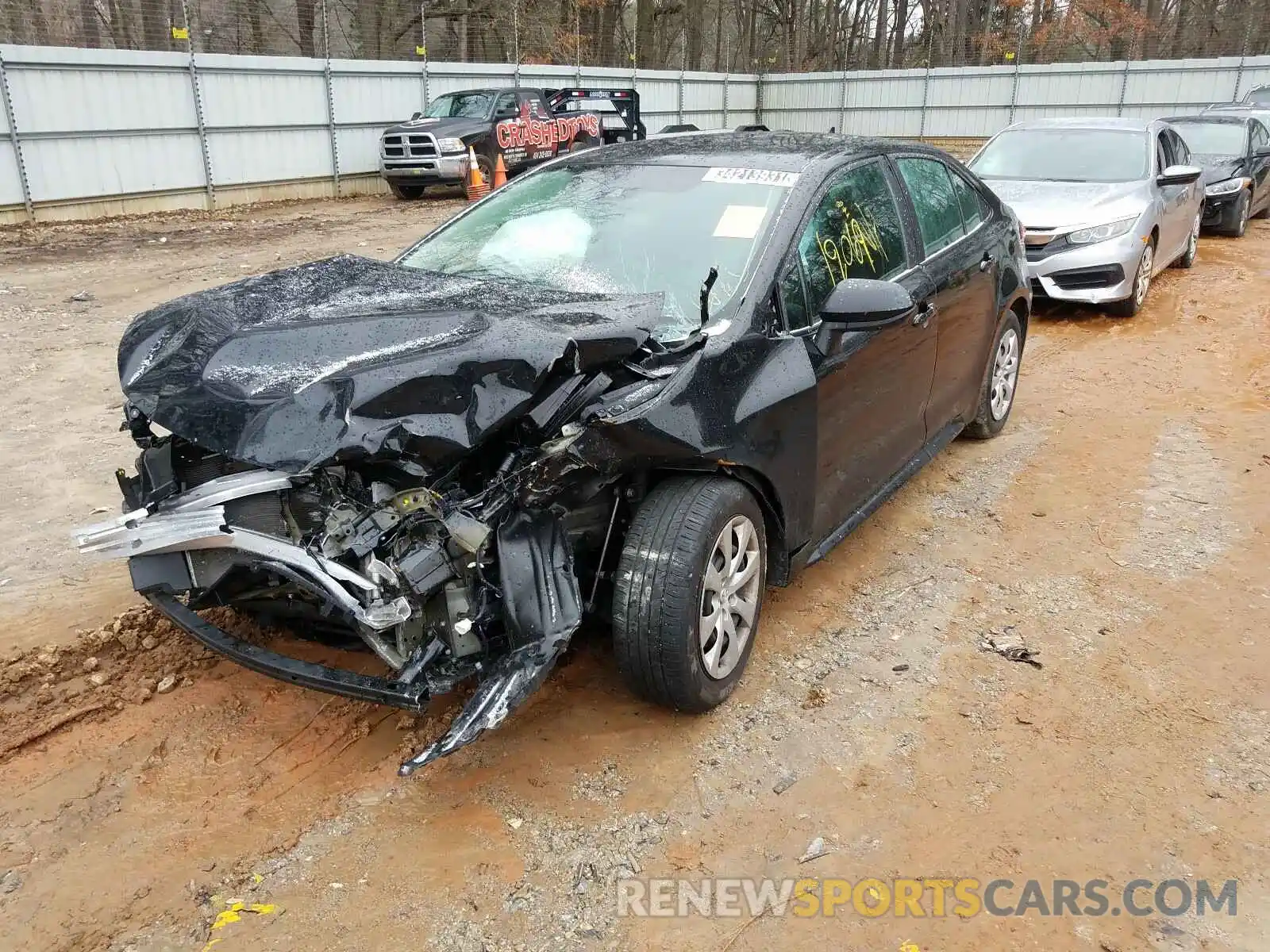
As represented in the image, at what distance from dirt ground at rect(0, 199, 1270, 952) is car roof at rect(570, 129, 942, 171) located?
1805 millimetres

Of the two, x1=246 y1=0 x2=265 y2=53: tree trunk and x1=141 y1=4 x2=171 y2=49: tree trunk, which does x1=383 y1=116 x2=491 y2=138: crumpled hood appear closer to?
x1=246 y1=0 x2=265 y2=53: tree trunk

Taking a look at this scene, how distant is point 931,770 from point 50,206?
15.4 meters

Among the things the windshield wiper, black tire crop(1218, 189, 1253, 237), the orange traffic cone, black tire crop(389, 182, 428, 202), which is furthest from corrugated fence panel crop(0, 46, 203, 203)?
black tire crop(1218, 189, 1253, 237)

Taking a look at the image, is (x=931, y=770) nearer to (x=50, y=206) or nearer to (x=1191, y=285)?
(x=1191, y=285)

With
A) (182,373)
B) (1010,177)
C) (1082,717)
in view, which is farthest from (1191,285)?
(182,373)

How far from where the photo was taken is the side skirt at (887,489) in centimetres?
382

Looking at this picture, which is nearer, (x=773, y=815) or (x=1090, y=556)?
(x=773, y=815)

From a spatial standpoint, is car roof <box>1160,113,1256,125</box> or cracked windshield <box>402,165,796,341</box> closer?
cracked windshield <box>402,165,796,341</box>

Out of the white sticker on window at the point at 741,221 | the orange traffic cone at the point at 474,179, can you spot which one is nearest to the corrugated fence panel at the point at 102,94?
the orange traffic cone at the point at 474,179

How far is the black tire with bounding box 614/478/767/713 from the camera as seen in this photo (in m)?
2.94

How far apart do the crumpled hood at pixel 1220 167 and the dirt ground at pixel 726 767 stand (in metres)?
10.3

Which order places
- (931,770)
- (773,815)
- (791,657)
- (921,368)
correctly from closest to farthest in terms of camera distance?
1. (773,815)
2. (931,770)
3. (791,657)
4. (921,368)

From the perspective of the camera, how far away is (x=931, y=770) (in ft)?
10.1

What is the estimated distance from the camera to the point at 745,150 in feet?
13.5
